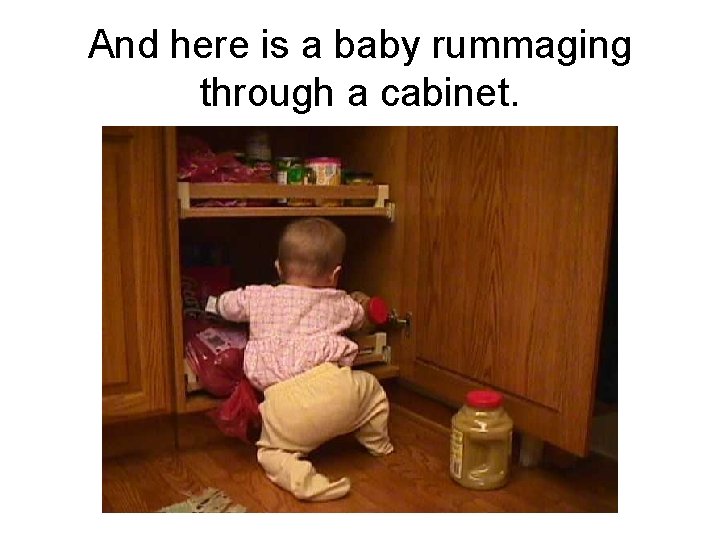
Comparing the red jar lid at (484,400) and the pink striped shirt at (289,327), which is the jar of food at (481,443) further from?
the pink striped shirt at (289,327)

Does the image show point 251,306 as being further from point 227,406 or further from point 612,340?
point 612,340

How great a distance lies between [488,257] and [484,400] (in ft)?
0.78

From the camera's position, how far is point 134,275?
1.07 metres

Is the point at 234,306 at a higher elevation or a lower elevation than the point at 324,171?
lower

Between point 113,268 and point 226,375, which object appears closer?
point 113,268

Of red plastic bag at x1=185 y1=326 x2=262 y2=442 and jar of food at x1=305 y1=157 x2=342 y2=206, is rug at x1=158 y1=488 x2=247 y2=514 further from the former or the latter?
jar of food at x1=305 y1=157 x2=342 y2=206

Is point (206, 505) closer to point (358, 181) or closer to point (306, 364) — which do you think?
point (306, 364)

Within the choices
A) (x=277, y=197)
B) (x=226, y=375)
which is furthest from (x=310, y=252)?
(x=226, y=375)

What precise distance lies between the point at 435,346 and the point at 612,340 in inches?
14.9

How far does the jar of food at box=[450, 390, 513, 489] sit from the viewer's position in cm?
105

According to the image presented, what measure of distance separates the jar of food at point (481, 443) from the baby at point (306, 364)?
0.16 m

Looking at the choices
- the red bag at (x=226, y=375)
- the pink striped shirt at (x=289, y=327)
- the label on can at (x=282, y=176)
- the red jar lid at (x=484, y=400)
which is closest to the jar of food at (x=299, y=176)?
the label on can at (x=282, y=176)

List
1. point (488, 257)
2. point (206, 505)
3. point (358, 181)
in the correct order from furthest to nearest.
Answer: point (358, 181), point (488, 257), point (206, 505)

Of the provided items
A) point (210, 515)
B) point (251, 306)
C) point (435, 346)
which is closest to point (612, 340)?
point (435, 346)
